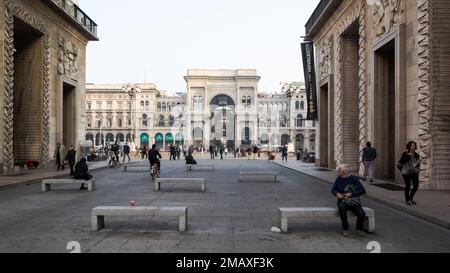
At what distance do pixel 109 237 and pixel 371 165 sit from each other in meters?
12.8

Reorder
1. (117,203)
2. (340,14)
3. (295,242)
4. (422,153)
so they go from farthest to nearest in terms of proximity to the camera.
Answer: (340,14), (422,153), (117,203), (295,242)

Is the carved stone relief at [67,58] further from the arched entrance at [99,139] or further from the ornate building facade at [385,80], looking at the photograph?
the arched entrance at [99,139]

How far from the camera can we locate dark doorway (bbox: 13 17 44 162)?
87.4ft

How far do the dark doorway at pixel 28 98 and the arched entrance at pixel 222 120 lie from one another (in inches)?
3489

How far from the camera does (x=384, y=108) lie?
20.7 m

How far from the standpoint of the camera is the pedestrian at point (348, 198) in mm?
8516

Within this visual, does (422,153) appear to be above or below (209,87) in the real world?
below

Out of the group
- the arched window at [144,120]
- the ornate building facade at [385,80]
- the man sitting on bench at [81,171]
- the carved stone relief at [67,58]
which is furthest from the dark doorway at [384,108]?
the arched window at [144,120]

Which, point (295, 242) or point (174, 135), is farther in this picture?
point (174, 135)

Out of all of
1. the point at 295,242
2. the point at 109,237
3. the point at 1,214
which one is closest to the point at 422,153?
the point at 295,242

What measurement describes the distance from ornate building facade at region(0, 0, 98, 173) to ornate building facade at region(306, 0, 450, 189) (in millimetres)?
16022
